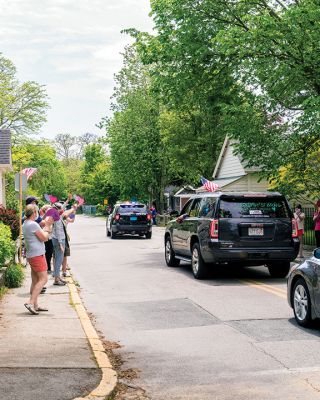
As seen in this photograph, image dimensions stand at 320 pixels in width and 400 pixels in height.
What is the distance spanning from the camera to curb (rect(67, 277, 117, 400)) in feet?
17.4

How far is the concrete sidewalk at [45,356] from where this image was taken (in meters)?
5.34

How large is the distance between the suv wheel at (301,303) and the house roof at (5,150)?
25.5 meters

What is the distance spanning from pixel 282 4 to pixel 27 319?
49.7 feet

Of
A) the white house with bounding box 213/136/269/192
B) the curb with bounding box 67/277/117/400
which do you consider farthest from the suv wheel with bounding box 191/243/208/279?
the white house with bounding box 213/136/269/192

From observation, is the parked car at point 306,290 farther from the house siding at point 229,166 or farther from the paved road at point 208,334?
the house siding at point 229,166

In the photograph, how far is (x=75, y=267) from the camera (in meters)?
17.4

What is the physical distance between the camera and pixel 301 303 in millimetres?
8500

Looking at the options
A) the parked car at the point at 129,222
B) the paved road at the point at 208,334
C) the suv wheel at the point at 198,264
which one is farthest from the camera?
the parked car at the point at 129,222

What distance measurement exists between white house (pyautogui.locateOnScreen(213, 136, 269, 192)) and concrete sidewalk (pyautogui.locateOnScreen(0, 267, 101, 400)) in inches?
900

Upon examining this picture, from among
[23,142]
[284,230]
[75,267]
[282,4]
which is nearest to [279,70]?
[282,4]

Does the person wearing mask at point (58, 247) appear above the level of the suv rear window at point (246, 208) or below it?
below

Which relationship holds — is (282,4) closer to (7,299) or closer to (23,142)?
(7,299)

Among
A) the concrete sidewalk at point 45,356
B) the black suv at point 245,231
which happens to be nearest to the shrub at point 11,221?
the black suv at point 245,231

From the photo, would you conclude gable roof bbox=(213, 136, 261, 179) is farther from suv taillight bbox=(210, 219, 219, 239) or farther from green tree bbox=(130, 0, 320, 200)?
suv taillight bbox=(210, 219, 219, 239)
